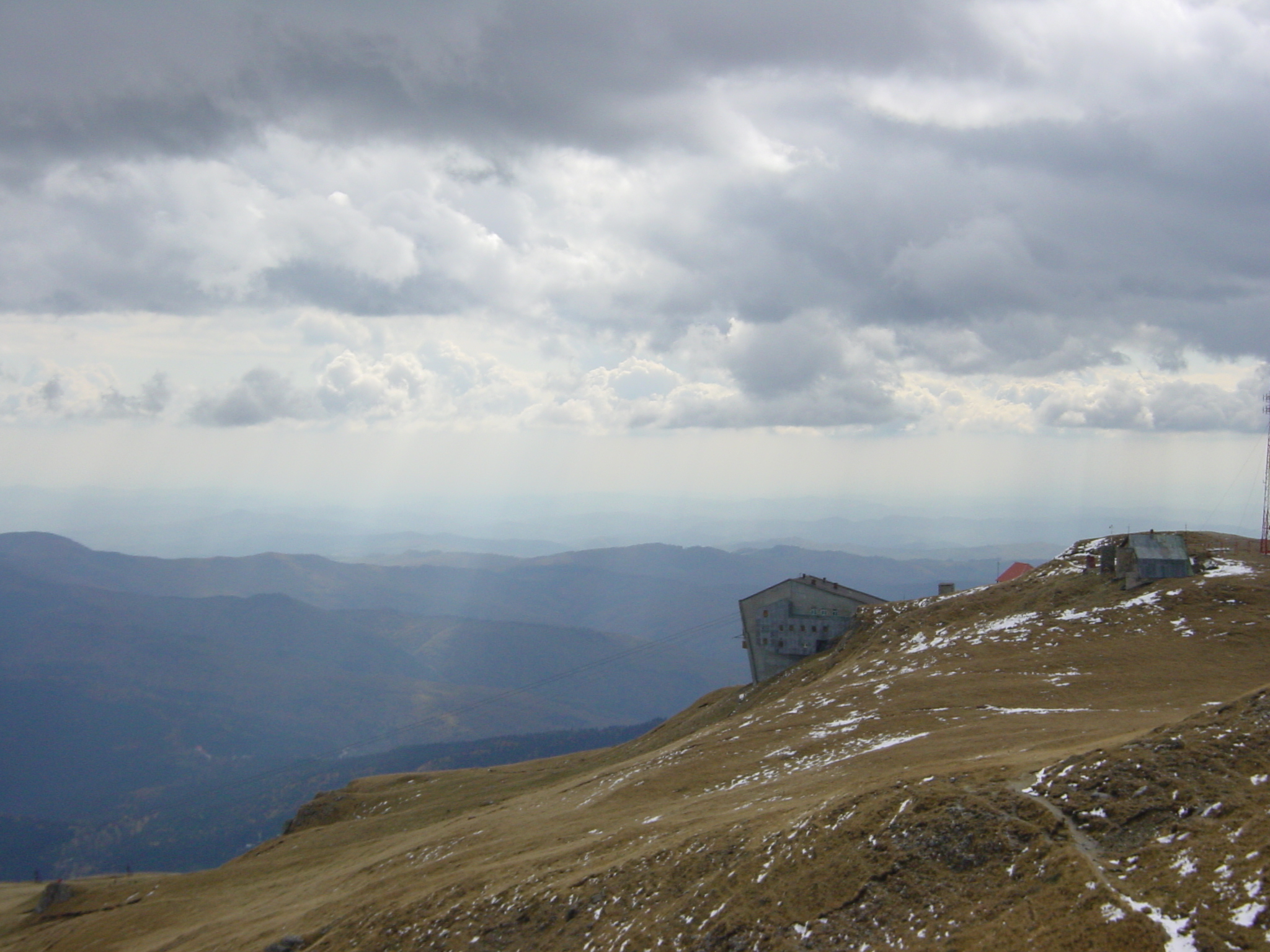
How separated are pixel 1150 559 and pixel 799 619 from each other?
43.1m

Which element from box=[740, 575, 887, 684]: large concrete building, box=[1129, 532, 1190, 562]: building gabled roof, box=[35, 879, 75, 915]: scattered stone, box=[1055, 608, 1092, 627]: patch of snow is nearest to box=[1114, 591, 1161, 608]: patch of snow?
box=[1055, 608, 1092, 627]: patch of snow

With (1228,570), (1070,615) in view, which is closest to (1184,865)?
(1070,615)

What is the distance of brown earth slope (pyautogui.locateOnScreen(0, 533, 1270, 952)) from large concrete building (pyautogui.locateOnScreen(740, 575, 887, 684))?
1673 centimetres

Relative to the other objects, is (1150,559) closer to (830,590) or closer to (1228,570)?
(1228,570)

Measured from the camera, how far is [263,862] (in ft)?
274

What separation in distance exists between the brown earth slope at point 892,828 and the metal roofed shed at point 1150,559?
7.18 ft

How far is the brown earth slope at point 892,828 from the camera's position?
2505 centimetres

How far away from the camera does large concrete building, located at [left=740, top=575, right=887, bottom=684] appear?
11131 cm

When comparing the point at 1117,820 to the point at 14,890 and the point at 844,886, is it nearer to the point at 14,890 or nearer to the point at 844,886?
the point at 844,886

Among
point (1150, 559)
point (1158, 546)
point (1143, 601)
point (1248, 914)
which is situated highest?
point (1158, 546)

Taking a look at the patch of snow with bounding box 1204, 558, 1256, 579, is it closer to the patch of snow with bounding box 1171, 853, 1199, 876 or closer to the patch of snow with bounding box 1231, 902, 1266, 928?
the patch of snow with bounding box 1171, 853, 1199, 876

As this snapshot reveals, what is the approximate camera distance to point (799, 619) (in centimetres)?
11275

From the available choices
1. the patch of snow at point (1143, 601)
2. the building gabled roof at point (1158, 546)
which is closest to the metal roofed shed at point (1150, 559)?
the building gabled roof at point (1158, 546)

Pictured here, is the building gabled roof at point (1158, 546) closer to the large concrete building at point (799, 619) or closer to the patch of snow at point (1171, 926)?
the large concrete building at point (799, 619)
